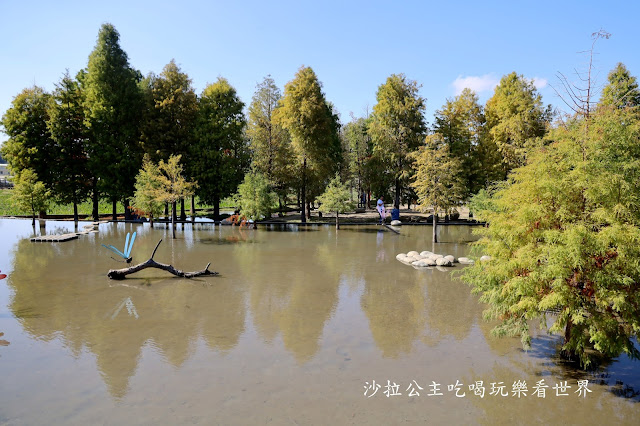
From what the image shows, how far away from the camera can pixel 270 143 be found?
155 feet

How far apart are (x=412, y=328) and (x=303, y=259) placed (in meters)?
12.2

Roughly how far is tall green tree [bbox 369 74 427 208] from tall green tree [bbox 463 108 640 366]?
117ft

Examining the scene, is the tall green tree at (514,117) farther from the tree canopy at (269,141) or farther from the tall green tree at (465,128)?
the tree canopy at (269,141)

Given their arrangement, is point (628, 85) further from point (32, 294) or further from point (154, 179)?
point (32, 294)

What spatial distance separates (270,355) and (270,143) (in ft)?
124

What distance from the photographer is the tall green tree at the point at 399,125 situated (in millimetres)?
47188

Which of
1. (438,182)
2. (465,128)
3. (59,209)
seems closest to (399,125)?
(465,128)

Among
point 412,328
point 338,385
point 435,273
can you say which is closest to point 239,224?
point 435,273

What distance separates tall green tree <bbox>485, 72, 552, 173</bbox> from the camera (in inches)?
1665

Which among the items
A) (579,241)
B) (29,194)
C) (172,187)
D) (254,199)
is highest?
(172,187)

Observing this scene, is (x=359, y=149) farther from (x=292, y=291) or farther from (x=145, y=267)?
(x=292, y=291)

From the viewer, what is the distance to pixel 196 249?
2847 cm

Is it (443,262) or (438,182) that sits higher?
(438,182)

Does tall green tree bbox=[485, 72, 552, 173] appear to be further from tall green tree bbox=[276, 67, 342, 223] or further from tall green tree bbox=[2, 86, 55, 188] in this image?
tall green tree bbox=[2, 86, 55, 188]
